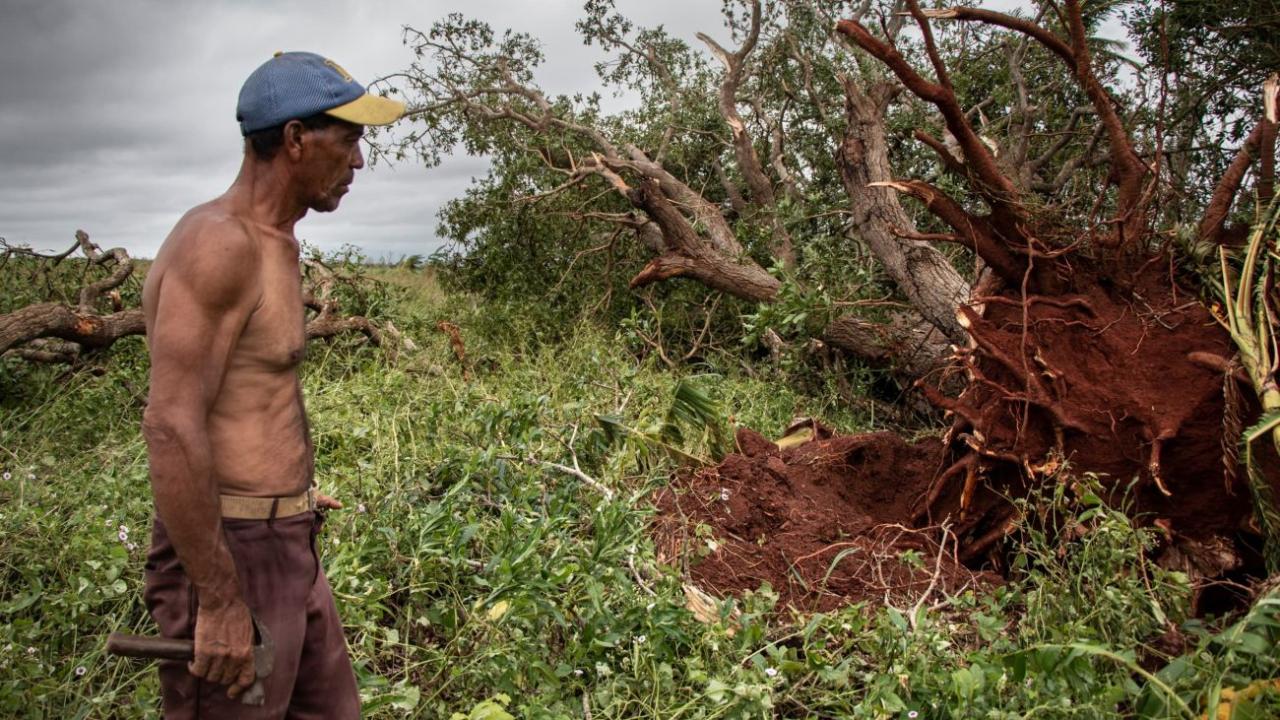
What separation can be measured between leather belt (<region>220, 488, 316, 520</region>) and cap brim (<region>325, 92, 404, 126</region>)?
31.2 inches

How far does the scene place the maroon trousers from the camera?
6.45 ft

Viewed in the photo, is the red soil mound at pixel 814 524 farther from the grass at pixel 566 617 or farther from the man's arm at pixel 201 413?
the man's arm at pixel 201 413

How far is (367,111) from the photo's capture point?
2.04m

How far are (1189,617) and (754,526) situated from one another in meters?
1.60

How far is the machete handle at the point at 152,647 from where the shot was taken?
1818 millimetres

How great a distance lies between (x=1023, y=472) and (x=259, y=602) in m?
3.05

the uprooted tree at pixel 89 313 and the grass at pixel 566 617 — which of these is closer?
the grass at pixel 566 617

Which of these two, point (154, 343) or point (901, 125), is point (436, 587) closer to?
point (154, 343)

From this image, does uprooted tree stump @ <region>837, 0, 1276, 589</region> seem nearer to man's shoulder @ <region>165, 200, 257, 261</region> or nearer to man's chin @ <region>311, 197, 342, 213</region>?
man's chin @ <region>311, 197, 342, 213</region>

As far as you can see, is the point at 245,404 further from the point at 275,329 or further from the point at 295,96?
the point at 295,96

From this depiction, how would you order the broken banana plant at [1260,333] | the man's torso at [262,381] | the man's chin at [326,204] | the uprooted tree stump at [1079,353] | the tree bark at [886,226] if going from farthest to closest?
the tree bark at [886,226], the uprooted tree stump at [1079,353], the broken banana plant at [1260,333], the man's chin at [326,204], the man's torso at [262,381]

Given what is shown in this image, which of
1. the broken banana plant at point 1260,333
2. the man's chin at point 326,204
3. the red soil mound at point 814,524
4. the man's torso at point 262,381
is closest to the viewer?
the man's torso at point 262,381

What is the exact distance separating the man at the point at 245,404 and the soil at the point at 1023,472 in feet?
6.22

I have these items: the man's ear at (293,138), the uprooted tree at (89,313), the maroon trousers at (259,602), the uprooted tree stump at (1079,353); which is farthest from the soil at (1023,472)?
the uprooted tree at (89,313)
